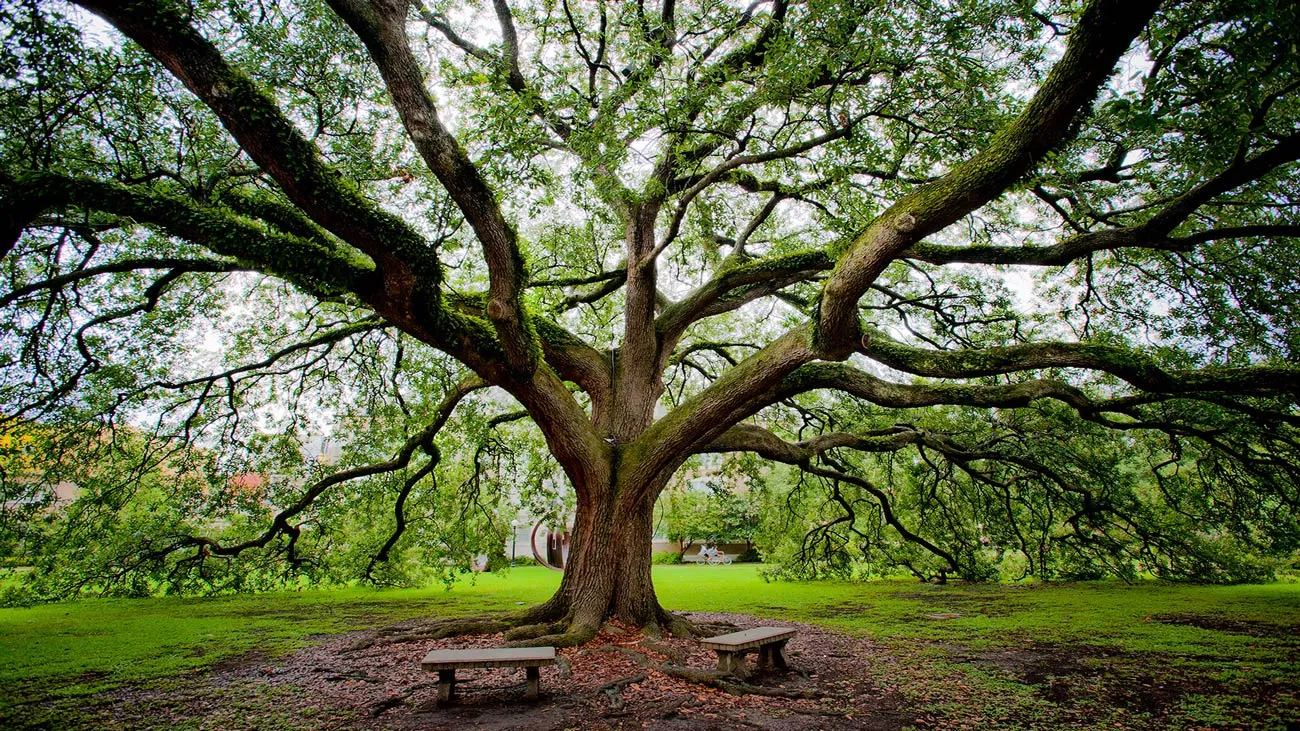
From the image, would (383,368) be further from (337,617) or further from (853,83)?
(853,83)

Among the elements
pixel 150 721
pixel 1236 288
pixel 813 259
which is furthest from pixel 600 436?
pixel 1236 288

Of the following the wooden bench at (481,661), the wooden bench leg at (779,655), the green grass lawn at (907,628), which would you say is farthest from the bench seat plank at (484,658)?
the green grass lawn at (907,628)

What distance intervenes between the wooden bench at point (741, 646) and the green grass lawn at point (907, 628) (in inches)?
46.5

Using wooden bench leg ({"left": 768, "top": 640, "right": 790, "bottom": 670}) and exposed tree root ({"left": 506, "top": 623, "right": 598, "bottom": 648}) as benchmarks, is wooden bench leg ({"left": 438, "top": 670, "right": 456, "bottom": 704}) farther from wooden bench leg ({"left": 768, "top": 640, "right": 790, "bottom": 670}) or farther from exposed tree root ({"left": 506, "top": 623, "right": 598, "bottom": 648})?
wooden bench leg ({"left": 768, "top": 640, "right": 790, "bottom": 670})

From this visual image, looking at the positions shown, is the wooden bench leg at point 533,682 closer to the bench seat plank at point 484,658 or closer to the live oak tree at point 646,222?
the bench seat plank at point 484,658

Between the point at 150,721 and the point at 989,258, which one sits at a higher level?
the point at 989,258

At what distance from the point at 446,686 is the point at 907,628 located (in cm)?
675

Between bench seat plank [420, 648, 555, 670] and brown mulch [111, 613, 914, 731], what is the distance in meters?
0.35

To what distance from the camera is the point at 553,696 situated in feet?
17.0

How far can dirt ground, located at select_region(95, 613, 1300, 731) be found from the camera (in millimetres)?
4496

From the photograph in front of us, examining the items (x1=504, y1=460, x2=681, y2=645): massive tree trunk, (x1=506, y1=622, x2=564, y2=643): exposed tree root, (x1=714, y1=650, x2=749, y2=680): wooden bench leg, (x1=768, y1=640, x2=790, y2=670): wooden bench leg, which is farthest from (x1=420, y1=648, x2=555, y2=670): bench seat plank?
(x1=768, y1=640, x2=790, y2=670): wooden bench leg

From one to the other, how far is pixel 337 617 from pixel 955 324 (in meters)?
11.3

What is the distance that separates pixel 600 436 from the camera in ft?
26.2

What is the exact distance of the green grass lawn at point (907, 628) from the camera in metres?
5.48
